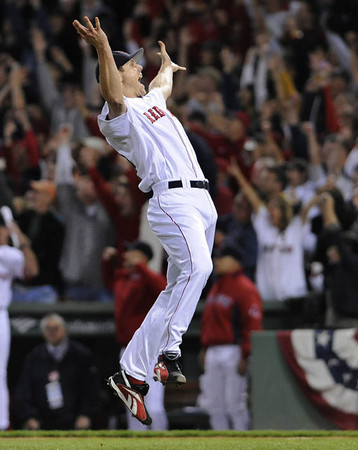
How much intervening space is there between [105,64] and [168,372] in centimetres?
202

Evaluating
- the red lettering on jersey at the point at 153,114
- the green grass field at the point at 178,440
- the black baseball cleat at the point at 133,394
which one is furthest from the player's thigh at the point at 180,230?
the green grass field at the point at 178,440

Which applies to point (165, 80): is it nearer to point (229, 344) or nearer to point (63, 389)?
point (229, 344)

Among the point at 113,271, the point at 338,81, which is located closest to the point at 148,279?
the point at 113,271

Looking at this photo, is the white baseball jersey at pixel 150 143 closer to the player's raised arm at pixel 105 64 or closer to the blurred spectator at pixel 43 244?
the player's raised arm at pixel 105 64

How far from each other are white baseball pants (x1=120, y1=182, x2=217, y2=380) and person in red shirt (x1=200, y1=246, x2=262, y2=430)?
3.16 m

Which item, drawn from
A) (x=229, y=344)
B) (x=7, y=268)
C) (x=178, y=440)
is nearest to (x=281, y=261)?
(x=229, y=344)

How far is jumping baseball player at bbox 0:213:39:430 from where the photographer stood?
418 inches

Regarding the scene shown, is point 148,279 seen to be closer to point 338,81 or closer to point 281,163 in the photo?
point 281,163

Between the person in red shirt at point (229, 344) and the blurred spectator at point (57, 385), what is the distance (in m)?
1.37

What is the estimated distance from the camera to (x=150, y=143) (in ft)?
24.4

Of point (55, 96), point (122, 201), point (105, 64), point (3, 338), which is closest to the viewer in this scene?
point (105, 64)

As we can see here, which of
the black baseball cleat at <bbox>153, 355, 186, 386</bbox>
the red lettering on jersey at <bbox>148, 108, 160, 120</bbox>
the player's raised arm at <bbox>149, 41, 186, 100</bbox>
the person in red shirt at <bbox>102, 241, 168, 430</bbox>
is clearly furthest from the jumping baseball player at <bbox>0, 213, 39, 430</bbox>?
the black baseball cleat at <bbox>153, 355, 186, 386</bbox>

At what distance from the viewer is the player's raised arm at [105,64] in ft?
23.0

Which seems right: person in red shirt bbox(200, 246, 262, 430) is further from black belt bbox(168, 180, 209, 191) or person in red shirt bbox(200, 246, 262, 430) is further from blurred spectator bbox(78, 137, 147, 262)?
black belt bbox(168, 180, 209, 191)
